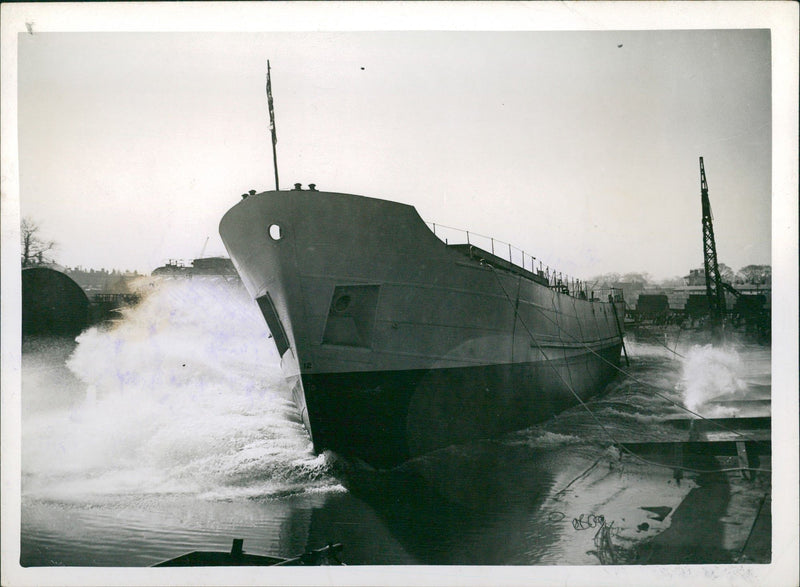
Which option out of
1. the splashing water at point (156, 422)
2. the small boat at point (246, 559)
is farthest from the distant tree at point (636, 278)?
the small boat at point (246, 559)

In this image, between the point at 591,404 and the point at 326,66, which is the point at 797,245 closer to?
the point at 591,404

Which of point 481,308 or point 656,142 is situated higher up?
point 656,142

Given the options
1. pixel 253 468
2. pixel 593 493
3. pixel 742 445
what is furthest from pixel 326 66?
pixel 742 445

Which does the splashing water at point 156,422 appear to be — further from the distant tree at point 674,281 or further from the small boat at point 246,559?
the distant tree at point 674,281

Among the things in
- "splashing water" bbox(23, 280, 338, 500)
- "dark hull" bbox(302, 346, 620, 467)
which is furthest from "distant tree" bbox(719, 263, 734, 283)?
"splashing water" bbox(23, 280, 338, 500)

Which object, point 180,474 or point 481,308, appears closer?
point 180,474

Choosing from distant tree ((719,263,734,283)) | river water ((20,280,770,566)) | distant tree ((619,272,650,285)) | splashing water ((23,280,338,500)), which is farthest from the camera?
distant tree ((619,272,650,285))

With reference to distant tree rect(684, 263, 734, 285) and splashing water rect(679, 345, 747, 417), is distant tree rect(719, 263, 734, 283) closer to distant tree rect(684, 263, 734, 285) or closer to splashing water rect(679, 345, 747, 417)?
distant tree rect(684, 263, 734, 285)
